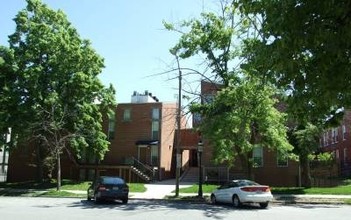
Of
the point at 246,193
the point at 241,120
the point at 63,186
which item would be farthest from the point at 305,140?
the point at 63,186

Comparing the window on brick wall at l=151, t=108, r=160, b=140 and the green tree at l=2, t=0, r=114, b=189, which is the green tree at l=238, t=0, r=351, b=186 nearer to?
the green tree at l=2, t=0, r=114, b=189

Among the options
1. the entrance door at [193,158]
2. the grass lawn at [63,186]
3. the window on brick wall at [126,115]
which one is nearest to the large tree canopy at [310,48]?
the grass lawn at [63,186]

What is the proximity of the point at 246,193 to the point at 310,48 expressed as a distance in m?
17.5

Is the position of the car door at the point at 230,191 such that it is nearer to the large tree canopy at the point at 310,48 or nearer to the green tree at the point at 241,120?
the green tree at the point at 241,120

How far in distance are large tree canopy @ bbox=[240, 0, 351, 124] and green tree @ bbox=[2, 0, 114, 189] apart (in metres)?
31.2

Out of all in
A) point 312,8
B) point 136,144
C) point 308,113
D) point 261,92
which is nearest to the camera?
point 312,8

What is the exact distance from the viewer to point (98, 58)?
4278 centimetres

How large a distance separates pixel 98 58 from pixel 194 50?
45.7 ft

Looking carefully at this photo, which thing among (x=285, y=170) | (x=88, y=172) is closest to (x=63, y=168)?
(x=88, y=172)

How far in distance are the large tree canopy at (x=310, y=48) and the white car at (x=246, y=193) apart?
53.1 ft

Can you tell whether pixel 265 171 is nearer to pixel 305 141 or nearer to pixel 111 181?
pixel 305 141

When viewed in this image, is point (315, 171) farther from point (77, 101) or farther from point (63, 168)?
point (63, 168)

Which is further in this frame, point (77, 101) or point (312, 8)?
point (77, 101)

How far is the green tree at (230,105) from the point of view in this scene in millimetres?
28203
